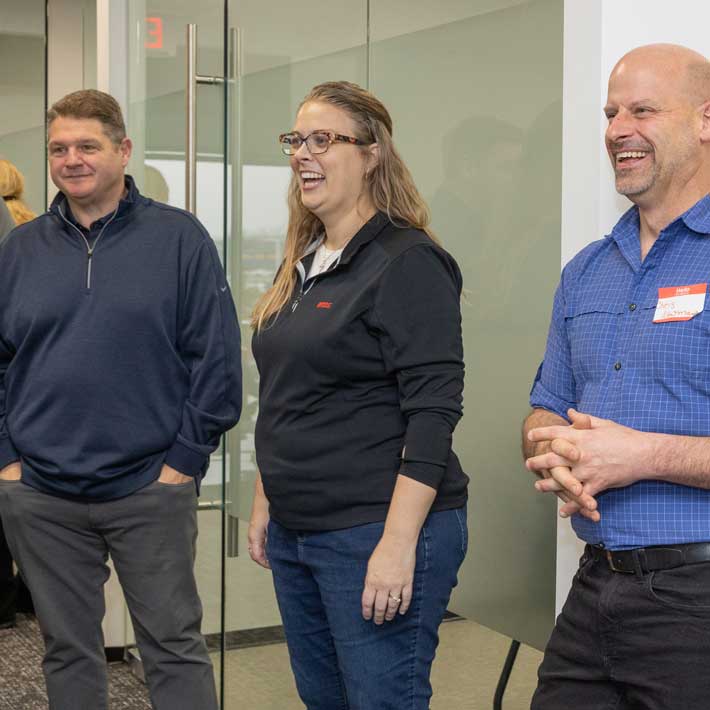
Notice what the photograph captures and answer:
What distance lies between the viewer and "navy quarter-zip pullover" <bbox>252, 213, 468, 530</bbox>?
198 centimetres

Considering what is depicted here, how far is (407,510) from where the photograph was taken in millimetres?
1942

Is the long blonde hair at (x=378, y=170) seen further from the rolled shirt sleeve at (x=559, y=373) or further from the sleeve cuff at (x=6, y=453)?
the sleeve cuff at (x=6, y=453)

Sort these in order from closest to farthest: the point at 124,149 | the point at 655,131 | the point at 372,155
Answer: the point at 655,131 → the point at 372,155 → the point at 124,149

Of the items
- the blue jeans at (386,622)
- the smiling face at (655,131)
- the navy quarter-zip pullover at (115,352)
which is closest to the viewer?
the smiling face at (655,131)

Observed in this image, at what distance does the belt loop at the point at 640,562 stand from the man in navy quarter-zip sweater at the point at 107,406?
A: 1184 mm

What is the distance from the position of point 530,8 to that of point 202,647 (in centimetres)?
161

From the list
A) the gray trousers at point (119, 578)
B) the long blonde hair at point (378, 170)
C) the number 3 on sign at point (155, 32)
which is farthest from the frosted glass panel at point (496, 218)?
the number 3 on sign at point (155, 32)

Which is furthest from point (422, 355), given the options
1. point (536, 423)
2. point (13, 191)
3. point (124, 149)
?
point (13, 191)

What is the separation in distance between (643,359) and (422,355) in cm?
40

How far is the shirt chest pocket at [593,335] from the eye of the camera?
182 centimetres

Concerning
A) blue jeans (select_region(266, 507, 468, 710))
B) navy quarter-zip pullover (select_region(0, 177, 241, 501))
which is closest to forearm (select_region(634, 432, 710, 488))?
blue jeans (select_region(266, 507, 468, 710))

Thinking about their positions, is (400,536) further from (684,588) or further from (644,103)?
(644,103)

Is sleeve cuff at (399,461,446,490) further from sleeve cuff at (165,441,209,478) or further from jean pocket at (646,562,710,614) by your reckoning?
sleeve cuff at (165,441,209,478)

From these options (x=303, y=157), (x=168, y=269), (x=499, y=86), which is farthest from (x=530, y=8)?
(x=168, y=269)
